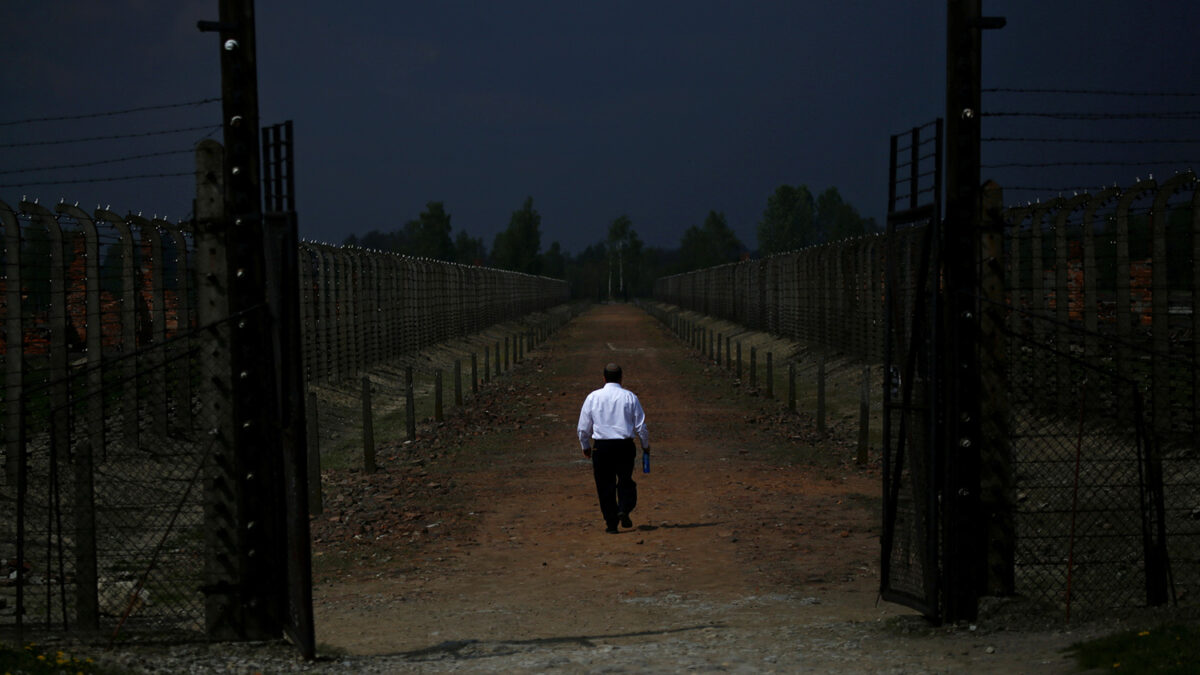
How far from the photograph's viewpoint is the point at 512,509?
42.1 feet

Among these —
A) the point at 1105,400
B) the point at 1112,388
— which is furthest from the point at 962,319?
the point at 1105,400

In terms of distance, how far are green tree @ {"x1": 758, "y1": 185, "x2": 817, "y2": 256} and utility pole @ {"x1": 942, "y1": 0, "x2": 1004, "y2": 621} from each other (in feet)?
416

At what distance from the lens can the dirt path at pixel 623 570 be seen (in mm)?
7016

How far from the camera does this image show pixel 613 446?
37.5ft

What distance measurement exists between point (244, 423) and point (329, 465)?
8.98 metres

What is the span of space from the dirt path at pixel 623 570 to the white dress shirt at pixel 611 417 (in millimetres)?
948

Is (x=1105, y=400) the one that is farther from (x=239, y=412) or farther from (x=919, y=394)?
(x=239, y=412)

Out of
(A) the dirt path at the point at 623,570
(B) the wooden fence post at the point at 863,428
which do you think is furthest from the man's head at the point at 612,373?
(B) the wooden fence post at the point at 863,428

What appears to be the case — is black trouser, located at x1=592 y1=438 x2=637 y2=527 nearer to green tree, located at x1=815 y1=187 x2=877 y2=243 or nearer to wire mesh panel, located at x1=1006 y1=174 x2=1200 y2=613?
wire mesh panel, located at x1=1006 y1=174 x2=1200 y2=613

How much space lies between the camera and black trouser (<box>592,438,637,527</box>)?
11398 millimetres

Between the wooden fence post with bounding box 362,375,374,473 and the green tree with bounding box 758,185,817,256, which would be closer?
the wooden fence post with bounding box 362,375,374,473

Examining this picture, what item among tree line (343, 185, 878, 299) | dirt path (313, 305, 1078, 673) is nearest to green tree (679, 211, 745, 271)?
tree line (343, 185, 878, 299)

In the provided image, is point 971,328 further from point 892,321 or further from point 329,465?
point 329,465

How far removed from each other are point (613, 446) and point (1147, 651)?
5.98 m
